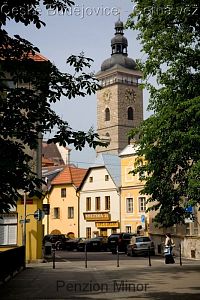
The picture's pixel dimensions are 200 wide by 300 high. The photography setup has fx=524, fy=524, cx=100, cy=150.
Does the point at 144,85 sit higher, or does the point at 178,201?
the point at 144,85

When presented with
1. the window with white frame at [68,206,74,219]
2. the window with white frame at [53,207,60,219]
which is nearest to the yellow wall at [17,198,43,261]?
the window with white frame at [68,206,74,219]

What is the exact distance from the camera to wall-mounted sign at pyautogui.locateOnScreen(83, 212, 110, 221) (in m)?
59.1

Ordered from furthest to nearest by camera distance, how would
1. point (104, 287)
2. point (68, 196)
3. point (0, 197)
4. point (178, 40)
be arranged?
1. point (68, 196)
2. point (178, 40)
3. point (104, 287)
4. point (0, 197)

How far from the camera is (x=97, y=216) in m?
60.6

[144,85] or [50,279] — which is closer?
[50,279]

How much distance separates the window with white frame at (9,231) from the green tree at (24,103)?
20328 mm

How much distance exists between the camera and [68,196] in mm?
65688

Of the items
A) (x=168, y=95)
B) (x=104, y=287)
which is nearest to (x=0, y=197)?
(x=104, y=287)

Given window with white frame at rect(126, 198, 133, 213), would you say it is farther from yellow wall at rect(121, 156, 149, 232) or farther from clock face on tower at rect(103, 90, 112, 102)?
clock face on tower at rect(103, 90, 112, 102)

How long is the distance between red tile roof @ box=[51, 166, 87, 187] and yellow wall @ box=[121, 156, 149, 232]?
10.3 m

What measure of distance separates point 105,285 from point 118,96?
106458 mm

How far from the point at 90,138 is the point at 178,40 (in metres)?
11.3

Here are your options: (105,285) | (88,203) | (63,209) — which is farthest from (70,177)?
(105,285)

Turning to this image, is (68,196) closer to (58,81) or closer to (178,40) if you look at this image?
(178,40)
